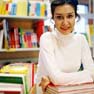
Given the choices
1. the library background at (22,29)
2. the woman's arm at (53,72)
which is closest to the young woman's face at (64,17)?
the woman's arm at (53,72)

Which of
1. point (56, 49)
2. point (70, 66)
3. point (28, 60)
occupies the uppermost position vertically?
point (56, 49)

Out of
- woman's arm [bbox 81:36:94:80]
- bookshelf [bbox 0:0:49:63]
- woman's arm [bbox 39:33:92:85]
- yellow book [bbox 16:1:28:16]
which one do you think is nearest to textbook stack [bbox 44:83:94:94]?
woman's arm [bbox 39:33:92:85]

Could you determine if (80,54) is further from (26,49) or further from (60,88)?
(26,49)

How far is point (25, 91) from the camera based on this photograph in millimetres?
1046

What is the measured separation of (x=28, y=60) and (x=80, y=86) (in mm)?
2026

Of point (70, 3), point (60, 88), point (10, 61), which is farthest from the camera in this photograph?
point (10, 61)

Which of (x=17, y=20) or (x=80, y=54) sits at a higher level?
(x=17, y=20)

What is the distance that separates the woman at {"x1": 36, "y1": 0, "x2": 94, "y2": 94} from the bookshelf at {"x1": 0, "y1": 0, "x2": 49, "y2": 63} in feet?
4.60

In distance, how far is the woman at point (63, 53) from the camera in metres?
1.16

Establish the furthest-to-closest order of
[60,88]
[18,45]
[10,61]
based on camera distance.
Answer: [10,61], [18,45], [60,88]

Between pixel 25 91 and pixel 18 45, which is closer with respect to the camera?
pixel 25 91

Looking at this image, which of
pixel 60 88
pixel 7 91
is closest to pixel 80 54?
pixel 60 88

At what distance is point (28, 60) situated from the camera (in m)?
2.99

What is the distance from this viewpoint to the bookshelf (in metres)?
2.72
